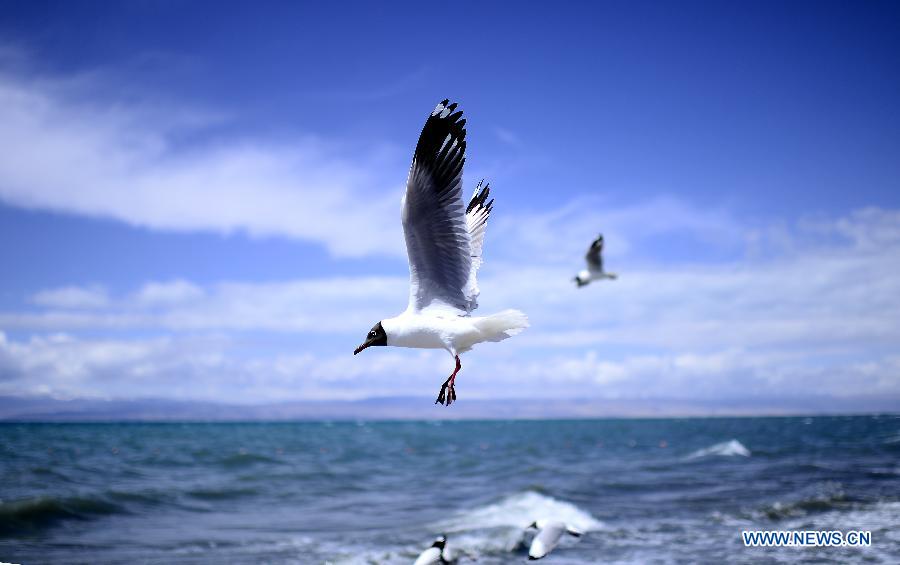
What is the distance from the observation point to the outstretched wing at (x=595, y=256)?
2128 centimetres

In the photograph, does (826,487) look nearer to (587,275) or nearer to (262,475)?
(587,275)

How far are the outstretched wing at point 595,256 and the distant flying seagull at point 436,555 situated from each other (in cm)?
1053

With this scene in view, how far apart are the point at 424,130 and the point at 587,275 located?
1721 centimetres

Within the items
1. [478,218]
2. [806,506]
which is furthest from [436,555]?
[806,506]

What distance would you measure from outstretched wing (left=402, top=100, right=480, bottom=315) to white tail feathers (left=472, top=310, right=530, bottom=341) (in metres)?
0.29

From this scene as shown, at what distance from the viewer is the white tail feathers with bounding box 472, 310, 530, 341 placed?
493 centimetres

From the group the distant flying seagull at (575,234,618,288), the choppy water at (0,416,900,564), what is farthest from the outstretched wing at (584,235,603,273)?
the choppy water at (0,416,900,564)

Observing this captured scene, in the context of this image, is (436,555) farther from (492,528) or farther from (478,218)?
(478,218)

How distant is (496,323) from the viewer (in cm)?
499

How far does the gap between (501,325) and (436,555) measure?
29.0 ft

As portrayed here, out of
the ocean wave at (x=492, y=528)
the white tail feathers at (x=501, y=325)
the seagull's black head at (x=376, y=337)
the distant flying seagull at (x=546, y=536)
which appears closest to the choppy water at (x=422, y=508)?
the ocean wave at (x=492, y=528)

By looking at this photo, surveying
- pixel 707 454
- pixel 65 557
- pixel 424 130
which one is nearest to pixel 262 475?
pixel 65 557

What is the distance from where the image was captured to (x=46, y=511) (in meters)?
17.8

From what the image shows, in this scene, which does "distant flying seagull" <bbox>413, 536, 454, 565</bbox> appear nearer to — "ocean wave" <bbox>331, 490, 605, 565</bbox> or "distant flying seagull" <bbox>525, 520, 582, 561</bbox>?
"ocean wave" <bbox>331, 490, 605, 565</bbox>
